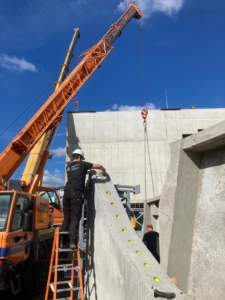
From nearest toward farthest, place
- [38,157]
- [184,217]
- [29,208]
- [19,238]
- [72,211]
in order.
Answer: [184,217] → [72,211] → [19,238] → [29,208] → [38,157]

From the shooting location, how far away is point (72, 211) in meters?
4.32

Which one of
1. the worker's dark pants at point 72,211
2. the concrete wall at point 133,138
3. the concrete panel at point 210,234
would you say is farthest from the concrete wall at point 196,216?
the concrete wall at point 133,138

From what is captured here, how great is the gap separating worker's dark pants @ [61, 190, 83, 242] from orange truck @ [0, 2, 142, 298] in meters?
1.21

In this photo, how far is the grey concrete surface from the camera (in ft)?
8.46

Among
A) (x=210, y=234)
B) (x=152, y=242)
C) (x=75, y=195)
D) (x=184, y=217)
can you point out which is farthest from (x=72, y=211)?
(x=152, y=242)

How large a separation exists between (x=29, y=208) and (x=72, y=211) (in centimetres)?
165

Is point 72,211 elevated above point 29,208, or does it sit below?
below

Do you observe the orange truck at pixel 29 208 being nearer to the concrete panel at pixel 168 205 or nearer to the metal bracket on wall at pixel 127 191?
the metal bracket on wall at pixel 127 191

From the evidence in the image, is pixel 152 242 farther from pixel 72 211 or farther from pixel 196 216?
pixel 196 216

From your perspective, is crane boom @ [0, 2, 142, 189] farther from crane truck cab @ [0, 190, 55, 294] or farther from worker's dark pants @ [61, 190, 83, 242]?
worker's dark pants @ [61, 190, 83, 242]

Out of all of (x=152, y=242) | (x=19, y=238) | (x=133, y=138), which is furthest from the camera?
(x=133, y=138)

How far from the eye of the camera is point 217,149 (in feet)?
10.7

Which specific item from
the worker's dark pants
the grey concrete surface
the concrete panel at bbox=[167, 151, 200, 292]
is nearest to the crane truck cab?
the worker's dark pants

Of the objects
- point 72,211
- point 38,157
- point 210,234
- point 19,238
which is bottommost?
point 19,238
